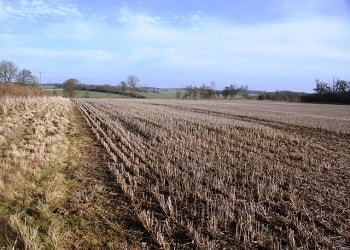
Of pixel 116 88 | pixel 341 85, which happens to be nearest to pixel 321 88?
pixel 341 85

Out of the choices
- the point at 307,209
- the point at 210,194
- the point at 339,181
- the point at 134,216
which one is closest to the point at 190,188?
the point at 210,194

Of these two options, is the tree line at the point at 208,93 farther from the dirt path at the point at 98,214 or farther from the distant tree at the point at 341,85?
the dirt path at the point at 98,214

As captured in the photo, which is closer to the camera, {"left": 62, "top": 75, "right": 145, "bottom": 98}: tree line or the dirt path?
the dirt path

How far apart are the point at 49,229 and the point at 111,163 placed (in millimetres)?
5081

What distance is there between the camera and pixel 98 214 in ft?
22.4

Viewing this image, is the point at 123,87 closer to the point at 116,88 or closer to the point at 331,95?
the point at 116,88

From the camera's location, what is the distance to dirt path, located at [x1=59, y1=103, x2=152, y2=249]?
5.75m

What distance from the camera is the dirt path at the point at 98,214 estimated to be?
5754mm

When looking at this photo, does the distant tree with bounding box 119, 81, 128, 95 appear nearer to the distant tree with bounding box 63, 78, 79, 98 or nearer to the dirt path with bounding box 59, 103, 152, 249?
the distant tree with bounding box 63, 78, 79, 98

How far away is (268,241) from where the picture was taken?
569cm

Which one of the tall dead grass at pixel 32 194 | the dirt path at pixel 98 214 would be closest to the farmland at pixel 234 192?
the dirt path at pixel 98 214

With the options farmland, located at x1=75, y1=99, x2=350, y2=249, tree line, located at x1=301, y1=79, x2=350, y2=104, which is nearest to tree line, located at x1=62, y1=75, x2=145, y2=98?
tree line, located at x1=301, y1=79, x2=350, y2=104

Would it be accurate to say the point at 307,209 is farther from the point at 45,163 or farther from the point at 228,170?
the point at 45,163

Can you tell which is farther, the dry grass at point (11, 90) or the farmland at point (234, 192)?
the dry grass at point (11, 90)
